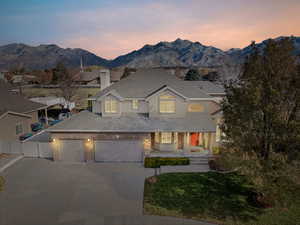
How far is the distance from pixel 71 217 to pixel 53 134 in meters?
8.43

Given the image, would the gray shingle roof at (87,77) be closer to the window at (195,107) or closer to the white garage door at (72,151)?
the white garage door at (72,151)

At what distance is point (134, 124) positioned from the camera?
16.2 metres

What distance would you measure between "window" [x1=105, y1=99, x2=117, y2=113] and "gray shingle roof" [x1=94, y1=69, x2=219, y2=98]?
3.86 ft

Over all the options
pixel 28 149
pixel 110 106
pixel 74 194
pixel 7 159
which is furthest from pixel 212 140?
pixel 7 159

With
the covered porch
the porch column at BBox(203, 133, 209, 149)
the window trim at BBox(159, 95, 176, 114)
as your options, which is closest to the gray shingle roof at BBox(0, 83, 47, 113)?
the covered porch

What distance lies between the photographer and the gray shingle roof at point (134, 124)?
15328mm

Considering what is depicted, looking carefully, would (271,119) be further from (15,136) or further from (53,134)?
(15,136)

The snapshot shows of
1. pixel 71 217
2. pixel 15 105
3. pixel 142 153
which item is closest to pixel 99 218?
pixel 71 217

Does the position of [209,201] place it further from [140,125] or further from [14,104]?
[14,104]

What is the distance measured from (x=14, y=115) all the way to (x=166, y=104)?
16676mm

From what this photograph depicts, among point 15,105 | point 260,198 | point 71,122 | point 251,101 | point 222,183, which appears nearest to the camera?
point 251,101

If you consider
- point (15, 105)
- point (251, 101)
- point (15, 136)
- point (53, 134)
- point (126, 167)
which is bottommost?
point (126, 167)

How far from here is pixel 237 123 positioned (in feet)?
29.3

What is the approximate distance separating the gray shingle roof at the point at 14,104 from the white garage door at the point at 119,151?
12.6m
